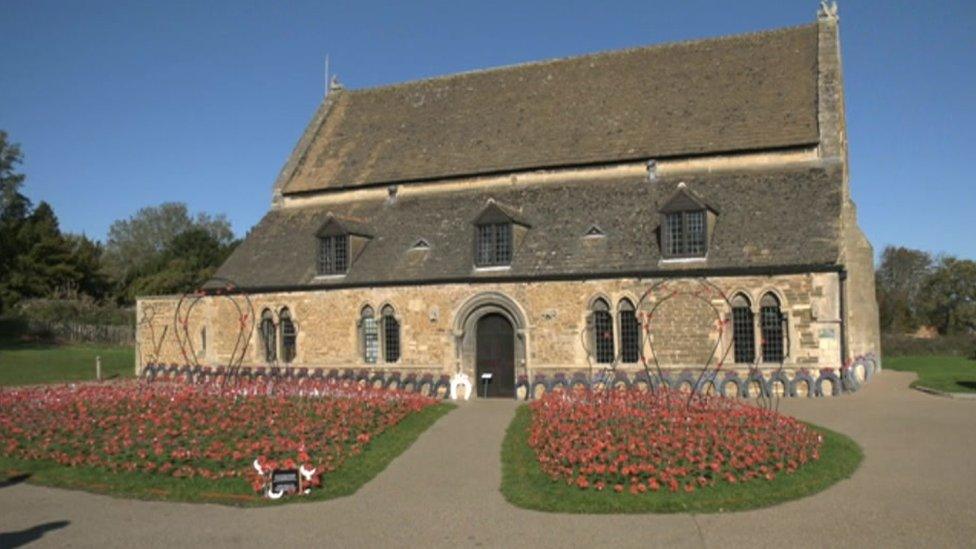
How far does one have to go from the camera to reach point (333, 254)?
3075 cm

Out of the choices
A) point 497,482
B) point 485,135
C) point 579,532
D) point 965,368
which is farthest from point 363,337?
point 965,368

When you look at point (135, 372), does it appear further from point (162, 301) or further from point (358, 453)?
point (358, 453)

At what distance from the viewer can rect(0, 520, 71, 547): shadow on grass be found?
10758 mm

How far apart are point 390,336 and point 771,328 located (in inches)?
491

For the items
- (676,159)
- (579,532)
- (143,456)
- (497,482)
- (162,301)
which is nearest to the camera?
(579,532)

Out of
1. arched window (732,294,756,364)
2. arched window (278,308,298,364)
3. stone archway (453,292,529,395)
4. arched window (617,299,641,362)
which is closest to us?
arched window (732,294,756,364)

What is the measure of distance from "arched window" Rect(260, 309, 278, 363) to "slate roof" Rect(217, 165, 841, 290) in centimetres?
105

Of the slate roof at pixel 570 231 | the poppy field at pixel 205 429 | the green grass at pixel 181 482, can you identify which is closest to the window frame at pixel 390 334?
the slate roof at pixel 570 231

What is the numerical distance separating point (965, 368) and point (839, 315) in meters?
15.2

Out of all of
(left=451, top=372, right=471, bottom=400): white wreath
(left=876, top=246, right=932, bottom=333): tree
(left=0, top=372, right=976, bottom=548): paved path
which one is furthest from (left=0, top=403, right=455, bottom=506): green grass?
(left=876, top=246, right=932, bottom=333): tree

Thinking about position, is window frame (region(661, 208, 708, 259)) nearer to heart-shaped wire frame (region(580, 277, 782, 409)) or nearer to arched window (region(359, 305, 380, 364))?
heart-shaped wire frame (region(580, 277, 782, 409))

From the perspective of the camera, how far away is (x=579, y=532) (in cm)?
1089

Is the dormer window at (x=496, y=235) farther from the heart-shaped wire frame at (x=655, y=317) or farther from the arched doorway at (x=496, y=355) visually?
the heart-shaped wire frame at (x=655, y=317)

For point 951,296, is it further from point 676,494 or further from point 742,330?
point 676,494
